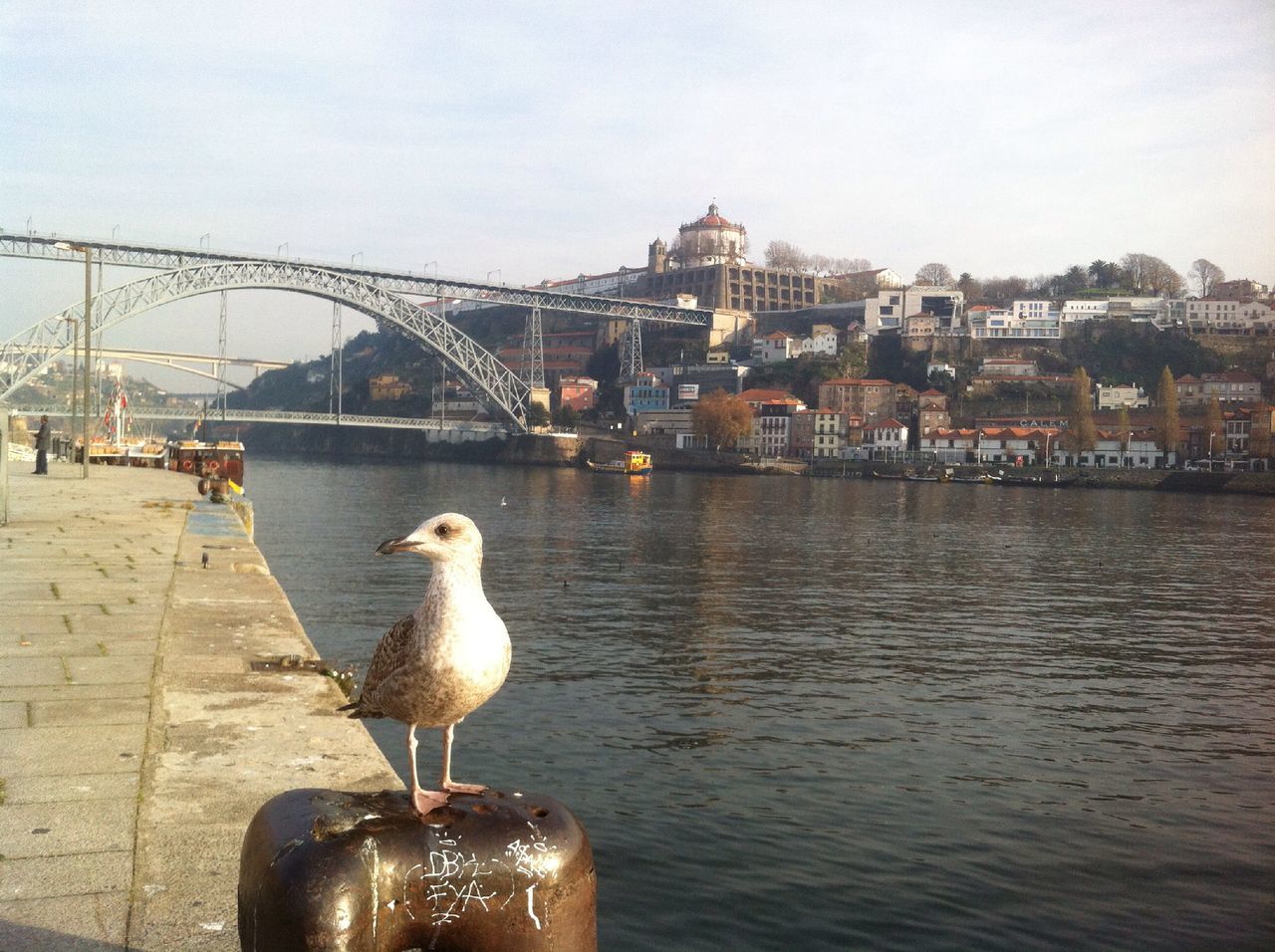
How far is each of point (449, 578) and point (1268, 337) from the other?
400ft

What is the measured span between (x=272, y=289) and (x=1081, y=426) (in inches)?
2268

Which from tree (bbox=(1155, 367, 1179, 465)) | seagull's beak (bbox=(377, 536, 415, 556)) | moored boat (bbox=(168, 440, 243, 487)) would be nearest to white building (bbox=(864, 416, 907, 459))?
tree (bbox=(1155, 367, 1179, 465))

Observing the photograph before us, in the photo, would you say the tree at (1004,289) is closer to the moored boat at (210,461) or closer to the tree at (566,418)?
the tree at (566,418)

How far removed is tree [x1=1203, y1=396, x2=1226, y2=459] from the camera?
8169 cm

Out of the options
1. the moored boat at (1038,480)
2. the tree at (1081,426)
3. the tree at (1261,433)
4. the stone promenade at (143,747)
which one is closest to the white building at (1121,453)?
the tree at (1081,426)

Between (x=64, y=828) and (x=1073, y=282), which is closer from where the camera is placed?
(x=64, y=828)

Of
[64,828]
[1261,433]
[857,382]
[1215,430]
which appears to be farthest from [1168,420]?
[64,828]

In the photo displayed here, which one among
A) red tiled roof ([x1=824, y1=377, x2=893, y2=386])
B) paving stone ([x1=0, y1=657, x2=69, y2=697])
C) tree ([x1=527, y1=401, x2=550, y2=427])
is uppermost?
red tiled roof ([x1=824, y1=377, x2=893, y2=386])

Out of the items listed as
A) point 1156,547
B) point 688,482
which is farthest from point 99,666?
point 688,482

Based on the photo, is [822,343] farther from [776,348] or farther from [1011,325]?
[1011,325]

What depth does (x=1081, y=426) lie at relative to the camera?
276 ft

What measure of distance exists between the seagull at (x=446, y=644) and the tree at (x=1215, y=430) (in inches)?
3491

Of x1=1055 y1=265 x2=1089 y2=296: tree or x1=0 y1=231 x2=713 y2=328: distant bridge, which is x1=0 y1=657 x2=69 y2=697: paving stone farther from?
x1=1055 y1=265 x2=1089 y2=296: tree

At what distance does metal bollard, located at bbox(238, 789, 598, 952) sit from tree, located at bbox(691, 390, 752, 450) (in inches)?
3530
